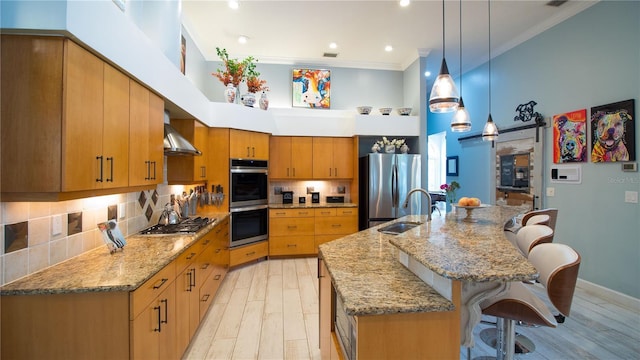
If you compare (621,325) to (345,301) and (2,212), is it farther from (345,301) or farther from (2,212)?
(2,212)

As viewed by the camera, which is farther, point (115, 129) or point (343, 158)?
point (343, 158)

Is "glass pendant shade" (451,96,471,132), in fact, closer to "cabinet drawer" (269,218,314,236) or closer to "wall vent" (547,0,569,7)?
"wall vent" (547,0,569,7)

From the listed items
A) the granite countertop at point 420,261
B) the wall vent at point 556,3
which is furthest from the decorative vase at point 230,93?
the wall vent at point 556,3

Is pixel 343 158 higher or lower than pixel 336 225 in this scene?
higher

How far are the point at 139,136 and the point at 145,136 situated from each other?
81 mm

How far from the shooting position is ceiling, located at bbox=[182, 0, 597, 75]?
11.5ft

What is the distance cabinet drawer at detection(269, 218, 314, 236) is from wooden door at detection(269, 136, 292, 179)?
0.79 meters

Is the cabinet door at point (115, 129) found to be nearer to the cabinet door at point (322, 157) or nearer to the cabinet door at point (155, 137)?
the cabinet door at point (155, 137)

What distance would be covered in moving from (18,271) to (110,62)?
51.2 inches

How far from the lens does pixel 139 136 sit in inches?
84.6

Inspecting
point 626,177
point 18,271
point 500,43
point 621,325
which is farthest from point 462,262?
point 500,43

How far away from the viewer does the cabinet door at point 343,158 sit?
16.4ft

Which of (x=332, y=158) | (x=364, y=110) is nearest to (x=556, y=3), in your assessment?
(x=364, y=110)

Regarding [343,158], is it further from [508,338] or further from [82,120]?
[82,120]
